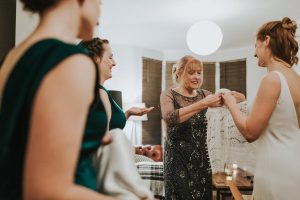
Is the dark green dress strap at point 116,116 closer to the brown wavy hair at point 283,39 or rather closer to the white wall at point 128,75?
the brown wavy hair at point 283,39

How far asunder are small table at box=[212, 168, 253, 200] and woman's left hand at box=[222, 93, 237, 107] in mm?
1365

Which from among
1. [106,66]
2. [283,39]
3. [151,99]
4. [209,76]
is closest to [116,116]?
[106,66]

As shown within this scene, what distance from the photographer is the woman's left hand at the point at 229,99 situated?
1.58 meters

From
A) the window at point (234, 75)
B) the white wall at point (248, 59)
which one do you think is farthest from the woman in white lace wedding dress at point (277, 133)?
the window at point (234, 75)

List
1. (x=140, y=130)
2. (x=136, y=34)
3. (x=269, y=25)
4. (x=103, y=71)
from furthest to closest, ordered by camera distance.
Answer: (x=140, y=130)
(x=136, y=34)
(x=103, y=71)
(x=269, y=25)

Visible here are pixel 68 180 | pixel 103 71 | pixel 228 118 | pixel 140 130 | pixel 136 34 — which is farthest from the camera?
pixel 140 130

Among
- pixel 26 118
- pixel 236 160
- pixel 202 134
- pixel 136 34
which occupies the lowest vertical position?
pixel 236 160

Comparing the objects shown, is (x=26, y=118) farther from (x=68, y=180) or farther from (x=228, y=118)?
(x=228, y=118)

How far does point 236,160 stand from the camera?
4.22 meters

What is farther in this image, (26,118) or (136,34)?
(136,34)

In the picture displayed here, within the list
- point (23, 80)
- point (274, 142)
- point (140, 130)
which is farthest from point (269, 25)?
point (140, 130)

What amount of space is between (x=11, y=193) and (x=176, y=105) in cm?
151

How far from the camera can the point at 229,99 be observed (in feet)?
5.29

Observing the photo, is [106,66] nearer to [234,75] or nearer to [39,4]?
[39,4]
